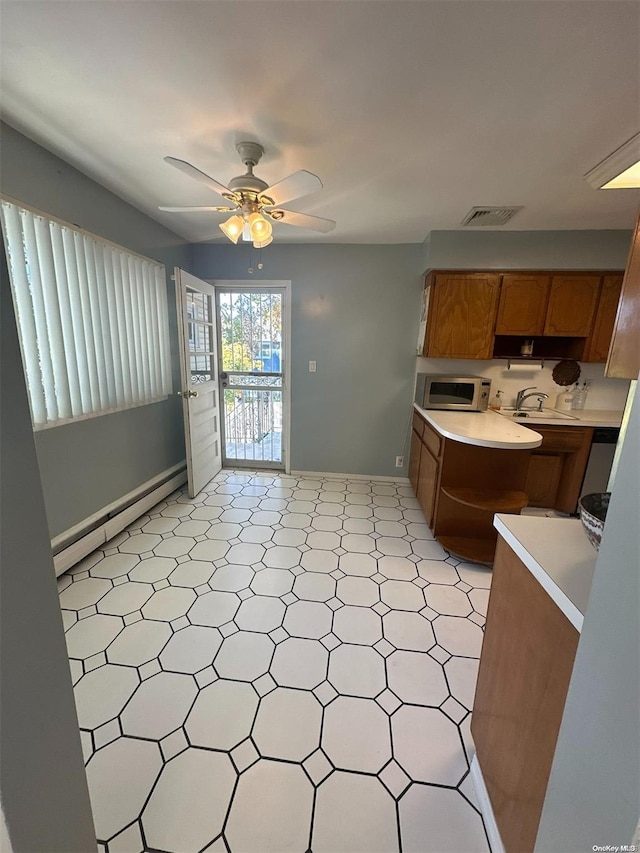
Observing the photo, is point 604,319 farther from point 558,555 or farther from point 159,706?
point 159,706

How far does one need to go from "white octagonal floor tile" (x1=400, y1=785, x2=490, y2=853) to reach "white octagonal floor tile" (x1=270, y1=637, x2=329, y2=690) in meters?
0.50

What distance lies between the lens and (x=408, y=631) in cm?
173

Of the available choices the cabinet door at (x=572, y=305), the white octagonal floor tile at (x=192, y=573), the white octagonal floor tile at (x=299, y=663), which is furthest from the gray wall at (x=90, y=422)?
the cabinet door at (x=572, y=305)

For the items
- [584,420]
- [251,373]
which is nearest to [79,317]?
[251,373]

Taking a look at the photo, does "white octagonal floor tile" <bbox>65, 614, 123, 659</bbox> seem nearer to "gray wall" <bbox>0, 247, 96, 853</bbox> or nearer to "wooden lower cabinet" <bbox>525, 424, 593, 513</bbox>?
"gray wall" <bbox>0, 247, 96, 853</bbox>

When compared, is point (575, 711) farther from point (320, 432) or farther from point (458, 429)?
point (320, 432)

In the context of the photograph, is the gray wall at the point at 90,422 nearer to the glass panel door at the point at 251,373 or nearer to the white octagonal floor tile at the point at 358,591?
the glass panel door at the point at 251,373

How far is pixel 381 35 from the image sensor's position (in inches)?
43.5

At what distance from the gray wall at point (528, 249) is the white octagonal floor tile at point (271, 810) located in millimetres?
3278

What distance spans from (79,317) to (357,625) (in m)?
2.44

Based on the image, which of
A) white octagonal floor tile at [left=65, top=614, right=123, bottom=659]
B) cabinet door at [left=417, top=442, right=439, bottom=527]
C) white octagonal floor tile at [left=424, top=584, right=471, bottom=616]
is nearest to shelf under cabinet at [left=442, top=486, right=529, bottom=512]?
cabinet door at [left=417, top=442, right=439, bottom=527]

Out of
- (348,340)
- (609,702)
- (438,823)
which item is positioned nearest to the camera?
(609,702)

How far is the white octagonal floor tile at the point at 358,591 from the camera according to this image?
193 centimetres

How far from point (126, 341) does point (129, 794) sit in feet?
8.15
